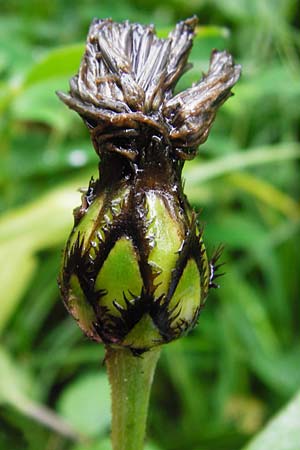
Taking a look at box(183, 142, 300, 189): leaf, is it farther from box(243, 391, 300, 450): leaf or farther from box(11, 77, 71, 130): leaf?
box(243, 391, 300, 450): leaf

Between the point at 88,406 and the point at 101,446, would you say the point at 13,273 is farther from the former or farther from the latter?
the point at 101,446

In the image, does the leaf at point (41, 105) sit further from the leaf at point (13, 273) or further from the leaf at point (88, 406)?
the leaf at point (88, 406)

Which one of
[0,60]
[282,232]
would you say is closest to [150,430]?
[282,232]

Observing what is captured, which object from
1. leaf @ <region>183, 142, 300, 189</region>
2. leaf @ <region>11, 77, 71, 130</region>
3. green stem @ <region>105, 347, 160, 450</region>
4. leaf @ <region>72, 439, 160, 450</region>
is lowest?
leaf @ <region>72, 439, 160, 450</region>

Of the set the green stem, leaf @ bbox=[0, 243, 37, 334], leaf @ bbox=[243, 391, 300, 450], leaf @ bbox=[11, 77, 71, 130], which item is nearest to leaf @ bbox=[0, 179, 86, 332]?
leaf @ bbox=[0, 243, 37, 334]

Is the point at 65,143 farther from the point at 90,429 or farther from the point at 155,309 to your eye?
the point at 155,309

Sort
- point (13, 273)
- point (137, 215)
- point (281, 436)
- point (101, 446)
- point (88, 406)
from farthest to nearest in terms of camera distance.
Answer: point (13, 273) < point (88, 406) < point (101, 446) < point (281, 436) < point (137, 215)

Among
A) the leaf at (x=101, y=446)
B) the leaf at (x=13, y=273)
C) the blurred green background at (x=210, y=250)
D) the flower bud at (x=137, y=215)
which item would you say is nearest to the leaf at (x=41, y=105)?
the blurred green background at (x=210, y=250)

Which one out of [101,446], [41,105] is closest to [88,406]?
[101,446]
